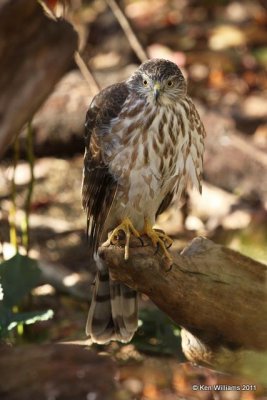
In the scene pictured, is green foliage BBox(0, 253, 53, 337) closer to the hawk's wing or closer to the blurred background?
the blurred background

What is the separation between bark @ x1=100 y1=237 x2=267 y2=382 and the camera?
4410 millimetres

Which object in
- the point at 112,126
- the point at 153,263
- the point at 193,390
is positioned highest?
the point at 112,126

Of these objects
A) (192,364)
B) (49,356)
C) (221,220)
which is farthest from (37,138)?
A: (49,356)

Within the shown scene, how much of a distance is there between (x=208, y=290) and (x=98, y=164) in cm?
90

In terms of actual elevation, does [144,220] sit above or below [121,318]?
above

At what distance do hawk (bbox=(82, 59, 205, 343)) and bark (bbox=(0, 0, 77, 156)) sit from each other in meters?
0.49

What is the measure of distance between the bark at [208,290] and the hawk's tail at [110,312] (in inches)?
23.1

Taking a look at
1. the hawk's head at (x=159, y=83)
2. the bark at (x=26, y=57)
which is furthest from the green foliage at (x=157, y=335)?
the bark at (x=26, y=57)

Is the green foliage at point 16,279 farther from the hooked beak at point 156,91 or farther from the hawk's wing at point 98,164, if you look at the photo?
the hooked beak at point 156,91

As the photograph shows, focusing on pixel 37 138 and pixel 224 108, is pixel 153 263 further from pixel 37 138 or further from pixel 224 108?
pixel 224 108

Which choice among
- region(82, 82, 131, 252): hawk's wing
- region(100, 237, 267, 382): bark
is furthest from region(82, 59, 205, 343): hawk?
region(100, 237, 267, 382): bark

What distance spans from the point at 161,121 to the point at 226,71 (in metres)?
4.88

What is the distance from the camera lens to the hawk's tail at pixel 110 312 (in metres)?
5.24

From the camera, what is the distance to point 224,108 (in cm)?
854
